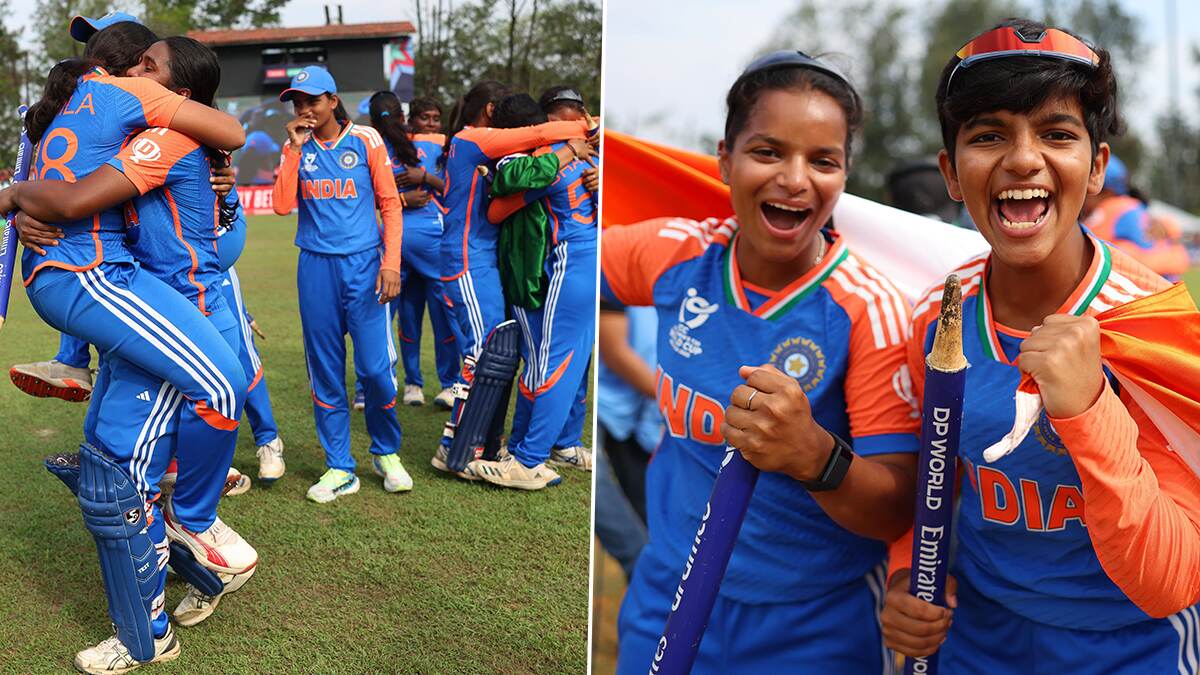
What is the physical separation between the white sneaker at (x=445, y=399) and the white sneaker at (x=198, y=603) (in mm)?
3134

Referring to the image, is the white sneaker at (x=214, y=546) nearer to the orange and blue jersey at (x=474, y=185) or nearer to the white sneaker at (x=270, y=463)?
the white sneaker at (x=270, y=463)

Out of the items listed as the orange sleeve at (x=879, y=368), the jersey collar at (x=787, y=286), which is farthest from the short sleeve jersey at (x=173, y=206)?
the orange sleeve at (x=879, y=368)

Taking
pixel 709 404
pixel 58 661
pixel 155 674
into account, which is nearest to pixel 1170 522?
pixel 709 404

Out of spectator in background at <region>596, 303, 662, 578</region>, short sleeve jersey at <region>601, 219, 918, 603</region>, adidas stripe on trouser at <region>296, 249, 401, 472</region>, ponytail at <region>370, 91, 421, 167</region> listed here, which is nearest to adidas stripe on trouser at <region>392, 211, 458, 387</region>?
ponytail at <region>370, 91, 421, 167</region>

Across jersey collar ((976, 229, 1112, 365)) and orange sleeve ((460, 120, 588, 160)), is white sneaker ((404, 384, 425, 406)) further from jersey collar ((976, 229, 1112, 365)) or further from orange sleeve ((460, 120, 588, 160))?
jersey collar ((976, 229, 1112, 365))

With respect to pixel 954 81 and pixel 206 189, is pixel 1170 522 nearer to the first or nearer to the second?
pixel 954 81

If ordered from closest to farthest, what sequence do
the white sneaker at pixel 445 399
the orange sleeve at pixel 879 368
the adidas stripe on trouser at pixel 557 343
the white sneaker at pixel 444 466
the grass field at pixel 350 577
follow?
the orange sleeve at pixel 879 368, the grass field at pixel 350 577, the adidas stripe on trouser at pixel 557 343, the white sneaker at pixel 444 466, the white sneaker at pixel 445 399

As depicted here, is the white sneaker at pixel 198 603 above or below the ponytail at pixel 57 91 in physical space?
below

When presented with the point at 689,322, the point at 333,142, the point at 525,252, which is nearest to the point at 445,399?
the point at 525,252

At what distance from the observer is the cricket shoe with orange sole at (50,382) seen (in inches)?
168

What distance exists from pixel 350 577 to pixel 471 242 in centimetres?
202

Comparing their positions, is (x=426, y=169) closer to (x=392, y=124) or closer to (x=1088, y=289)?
(x=392, y=124)

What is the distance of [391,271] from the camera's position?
4480 millimetres

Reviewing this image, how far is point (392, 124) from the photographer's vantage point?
19.1 ft
